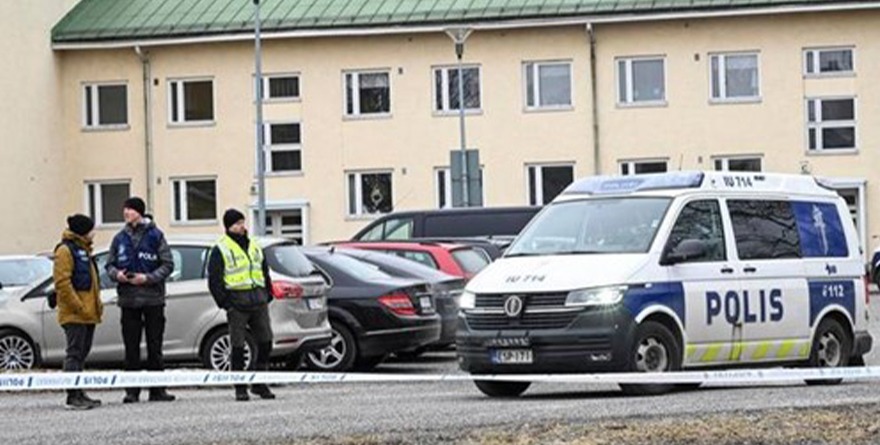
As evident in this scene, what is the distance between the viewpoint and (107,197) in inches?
2185

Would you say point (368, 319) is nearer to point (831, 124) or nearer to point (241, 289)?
point (241, 289)

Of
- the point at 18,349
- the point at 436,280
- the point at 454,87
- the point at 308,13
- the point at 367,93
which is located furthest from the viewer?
the point at 367,93

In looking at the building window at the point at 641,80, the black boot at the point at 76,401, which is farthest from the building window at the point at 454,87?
the black boot at the point at 76,401

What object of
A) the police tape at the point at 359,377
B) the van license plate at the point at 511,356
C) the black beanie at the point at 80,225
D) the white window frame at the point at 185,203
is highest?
the white window frame at the point at 185,203

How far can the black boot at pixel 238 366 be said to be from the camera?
722 inches

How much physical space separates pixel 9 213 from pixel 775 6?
20405mm

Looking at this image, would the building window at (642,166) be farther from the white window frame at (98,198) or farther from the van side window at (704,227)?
the van side window at (704,227)

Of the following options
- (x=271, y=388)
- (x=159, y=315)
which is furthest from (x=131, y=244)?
(x=271, y=388)

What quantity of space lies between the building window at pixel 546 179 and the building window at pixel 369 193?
3.81 m

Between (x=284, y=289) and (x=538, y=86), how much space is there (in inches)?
1307

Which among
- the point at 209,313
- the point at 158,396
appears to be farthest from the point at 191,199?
the point at 158,396

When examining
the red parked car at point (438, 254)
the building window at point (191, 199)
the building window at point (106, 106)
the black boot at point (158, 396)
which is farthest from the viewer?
the building window at point (106, 106)

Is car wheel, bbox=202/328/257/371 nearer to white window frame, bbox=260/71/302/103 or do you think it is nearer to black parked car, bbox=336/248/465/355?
black parked car, bbox=336/248/465/355

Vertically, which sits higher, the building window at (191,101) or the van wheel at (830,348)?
the building window at (191,101)
